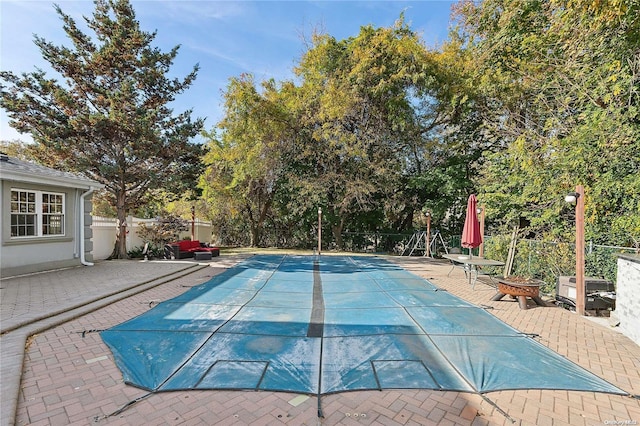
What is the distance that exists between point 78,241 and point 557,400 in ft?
40.9

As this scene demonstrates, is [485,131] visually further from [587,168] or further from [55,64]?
[55,64]

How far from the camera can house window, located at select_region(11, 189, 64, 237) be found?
827 centimetres

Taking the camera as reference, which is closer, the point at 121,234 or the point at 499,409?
the point at 499,409

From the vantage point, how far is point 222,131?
17000mm

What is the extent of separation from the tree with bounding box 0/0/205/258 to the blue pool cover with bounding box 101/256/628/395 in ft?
26.7

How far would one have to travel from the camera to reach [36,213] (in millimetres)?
8766

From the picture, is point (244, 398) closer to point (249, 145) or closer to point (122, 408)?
point (122, 408)

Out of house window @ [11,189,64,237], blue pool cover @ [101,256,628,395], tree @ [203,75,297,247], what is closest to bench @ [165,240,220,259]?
house window @ [11,189,64,237]

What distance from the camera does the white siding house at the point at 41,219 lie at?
795cm

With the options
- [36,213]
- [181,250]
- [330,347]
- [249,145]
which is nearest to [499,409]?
[330,347]

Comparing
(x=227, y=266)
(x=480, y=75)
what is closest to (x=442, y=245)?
(x=480, y=75)

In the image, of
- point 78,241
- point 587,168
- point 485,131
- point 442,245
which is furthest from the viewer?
point 442,245

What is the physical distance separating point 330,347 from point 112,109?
11.8 meters

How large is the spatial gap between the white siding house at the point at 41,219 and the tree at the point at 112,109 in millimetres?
1981
